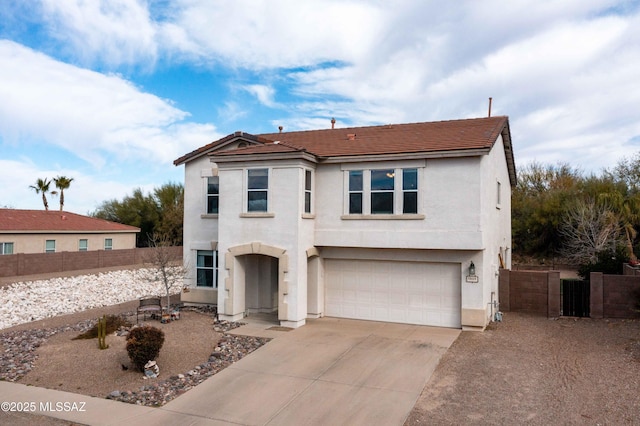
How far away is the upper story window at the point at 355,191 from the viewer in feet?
51.0

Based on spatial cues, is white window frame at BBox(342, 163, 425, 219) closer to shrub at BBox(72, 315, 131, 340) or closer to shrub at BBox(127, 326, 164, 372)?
shrub at BBox(127, 326, 164, 372)

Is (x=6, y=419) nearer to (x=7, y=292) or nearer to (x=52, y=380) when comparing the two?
(x=52, y=380)

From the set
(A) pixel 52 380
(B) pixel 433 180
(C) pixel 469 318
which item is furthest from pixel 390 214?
(A) pixel 52 380

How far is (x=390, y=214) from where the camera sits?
1507 cm

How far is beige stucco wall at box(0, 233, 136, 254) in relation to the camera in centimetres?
3192

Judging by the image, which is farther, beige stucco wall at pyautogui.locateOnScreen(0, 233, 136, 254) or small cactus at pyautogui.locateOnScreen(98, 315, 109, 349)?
beige stucco wall at pyautogui.locateOnScreen(0, 233, 136, 254)

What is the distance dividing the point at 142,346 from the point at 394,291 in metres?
8.35

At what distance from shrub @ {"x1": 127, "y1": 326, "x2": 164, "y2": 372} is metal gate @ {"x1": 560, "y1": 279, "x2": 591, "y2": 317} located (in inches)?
531

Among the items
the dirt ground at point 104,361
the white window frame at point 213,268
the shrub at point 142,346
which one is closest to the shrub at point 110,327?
the dirt ground at point 104,361

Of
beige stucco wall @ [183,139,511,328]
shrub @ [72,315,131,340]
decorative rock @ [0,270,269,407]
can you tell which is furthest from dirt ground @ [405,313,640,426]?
shrub @ [72,315,131,340]

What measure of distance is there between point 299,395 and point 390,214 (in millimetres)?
7370

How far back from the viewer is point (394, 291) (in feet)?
50.8

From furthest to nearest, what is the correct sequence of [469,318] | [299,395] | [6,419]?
[469,318], [299,395], [6,419]

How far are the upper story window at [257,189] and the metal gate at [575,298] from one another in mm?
10910
